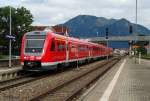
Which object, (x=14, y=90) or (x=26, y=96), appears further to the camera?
(x=14, y=90)

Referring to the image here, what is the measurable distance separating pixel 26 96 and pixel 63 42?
1715 cm

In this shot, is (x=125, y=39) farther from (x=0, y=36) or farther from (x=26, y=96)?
(x=26, y=96)

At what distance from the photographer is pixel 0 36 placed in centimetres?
11644

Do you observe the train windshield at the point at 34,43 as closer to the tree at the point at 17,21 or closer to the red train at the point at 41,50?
the red train at the point at 41,50

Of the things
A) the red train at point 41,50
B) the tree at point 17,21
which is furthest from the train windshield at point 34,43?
the tree at point 17,21

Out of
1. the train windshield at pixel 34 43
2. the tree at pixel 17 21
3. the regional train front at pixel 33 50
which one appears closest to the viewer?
the regional train front at pixel 33 50

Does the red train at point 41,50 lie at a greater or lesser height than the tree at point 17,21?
lesser

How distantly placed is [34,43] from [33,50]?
2.15 feet

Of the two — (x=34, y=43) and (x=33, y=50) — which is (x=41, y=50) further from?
(x=34, y=43)

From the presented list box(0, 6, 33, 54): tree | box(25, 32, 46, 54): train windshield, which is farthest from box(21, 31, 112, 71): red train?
box(0, 6, 33, 54): tree

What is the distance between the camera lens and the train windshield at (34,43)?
28.9 m

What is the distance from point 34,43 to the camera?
96.3 ft

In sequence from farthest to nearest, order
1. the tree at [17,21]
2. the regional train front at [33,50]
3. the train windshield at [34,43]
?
the tree at [17,21]
the train windshield at [34,43]
the regional train front at [33,50]

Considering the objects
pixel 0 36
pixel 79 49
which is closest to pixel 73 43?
pixel 79 49
